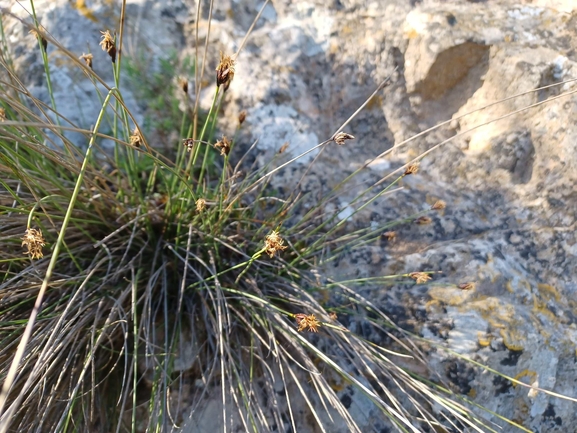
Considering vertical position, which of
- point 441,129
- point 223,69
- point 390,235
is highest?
point 441,129

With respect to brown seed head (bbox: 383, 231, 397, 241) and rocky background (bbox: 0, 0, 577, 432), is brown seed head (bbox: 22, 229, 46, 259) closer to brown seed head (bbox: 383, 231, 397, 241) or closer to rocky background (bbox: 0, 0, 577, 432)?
rocky background (bbox: 0, 0, 577, 432)

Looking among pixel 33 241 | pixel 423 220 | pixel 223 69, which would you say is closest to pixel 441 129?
pixel 423 220

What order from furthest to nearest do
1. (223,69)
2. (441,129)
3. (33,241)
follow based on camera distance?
(441,129)
(223,69)
(33,241)

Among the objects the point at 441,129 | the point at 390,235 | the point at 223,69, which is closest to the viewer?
the point at 223,69

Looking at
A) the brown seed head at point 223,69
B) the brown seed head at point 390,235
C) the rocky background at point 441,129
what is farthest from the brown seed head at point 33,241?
the brown seed head at point 390,235

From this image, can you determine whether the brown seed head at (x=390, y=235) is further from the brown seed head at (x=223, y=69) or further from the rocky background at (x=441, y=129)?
the brown seed head at (x=223, y=69)

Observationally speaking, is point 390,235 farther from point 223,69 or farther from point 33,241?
point 33,241

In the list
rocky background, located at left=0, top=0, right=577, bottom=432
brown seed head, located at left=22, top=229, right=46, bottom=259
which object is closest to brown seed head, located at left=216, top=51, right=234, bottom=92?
brown seed head, located at left=22, top=229, right=46, bottom=259

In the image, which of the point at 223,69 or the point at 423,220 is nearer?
the point at 223,69

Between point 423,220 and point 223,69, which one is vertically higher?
point 223,69
